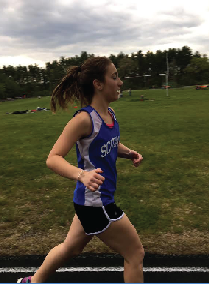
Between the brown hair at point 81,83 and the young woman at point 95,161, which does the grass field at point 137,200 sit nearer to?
A: the young woman at point 95,161

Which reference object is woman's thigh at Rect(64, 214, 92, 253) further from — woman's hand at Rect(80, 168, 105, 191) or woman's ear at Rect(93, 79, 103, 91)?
woman's ear at Rect(93, 79, 103, 91)

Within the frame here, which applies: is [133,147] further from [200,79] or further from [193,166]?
[200,79]

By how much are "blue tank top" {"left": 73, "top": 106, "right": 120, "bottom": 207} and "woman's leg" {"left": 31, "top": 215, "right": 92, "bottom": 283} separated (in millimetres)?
321

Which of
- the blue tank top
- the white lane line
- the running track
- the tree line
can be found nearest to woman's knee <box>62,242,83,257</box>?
the blue tank top

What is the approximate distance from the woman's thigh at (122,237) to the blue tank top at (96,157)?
191mm

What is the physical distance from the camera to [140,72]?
104m

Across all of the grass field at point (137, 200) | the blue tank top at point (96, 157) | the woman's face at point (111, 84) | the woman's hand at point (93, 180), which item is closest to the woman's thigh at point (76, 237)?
the blue tank top at point (96, 157)

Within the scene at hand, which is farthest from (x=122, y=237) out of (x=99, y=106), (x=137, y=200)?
(x=137, y=200)

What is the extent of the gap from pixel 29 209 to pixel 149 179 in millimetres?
2714

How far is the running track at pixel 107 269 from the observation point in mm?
2949

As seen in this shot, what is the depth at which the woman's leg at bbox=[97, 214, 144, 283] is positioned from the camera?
2.09 meters

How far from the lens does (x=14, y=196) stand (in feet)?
17.9

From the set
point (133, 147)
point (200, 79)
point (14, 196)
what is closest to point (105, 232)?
point (14, 196)

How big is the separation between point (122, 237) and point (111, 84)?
121cm
